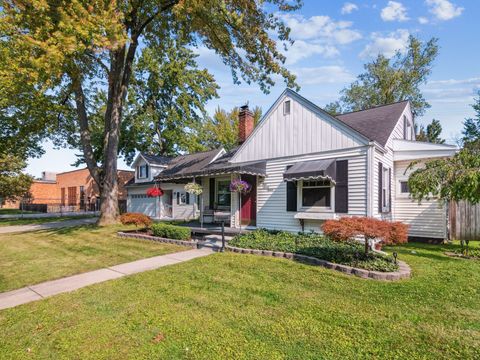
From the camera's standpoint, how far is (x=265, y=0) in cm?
1153

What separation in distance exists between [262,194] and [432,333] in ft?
30.2

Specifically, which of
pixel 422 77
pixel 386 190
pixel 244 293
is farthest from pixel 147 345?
pixel 422 77

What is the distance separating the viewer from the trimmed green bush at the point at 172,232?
10.5 m

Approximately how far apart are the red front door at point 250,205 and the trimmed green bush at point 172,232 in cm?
351

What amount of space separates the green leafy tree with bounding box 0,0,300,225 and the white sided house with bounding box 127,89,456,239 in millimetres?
2961

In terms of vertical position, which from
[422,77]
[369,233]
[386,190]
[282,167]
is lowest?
[369,233]

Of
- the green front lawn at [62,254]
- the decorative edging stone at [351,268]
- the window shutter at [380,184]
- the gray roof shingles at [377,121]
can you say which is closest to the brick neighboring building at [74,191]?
the green front lawn at [62,254]

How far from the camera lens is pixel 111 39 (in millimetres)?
10664

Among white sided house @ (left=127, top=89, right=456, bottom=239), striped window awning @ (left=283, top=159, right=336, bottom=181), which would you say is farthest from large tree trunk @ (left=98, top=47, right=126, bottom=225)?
striped window awning @ (left=283, top=159, right=336, bottom=181)

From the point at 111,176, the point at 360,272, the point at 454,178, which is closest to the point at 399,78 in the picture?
the point at 454,178

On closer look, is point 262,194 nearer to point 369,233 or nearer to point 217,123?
point 369,233

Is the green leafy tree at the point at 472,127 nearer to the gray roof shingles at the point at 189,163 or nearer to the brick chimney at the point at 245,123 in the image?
the brick chimney at the point at 245,123

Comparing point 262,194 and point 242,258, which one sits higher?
point 262,194

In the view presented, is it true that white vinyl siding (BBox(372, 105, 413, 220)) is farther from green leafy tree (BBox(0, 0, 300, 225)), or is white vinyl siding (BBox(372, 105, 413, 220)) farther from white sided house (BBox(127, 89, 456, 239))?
green leafy tree (BBox(0, 0, 300, 225))
